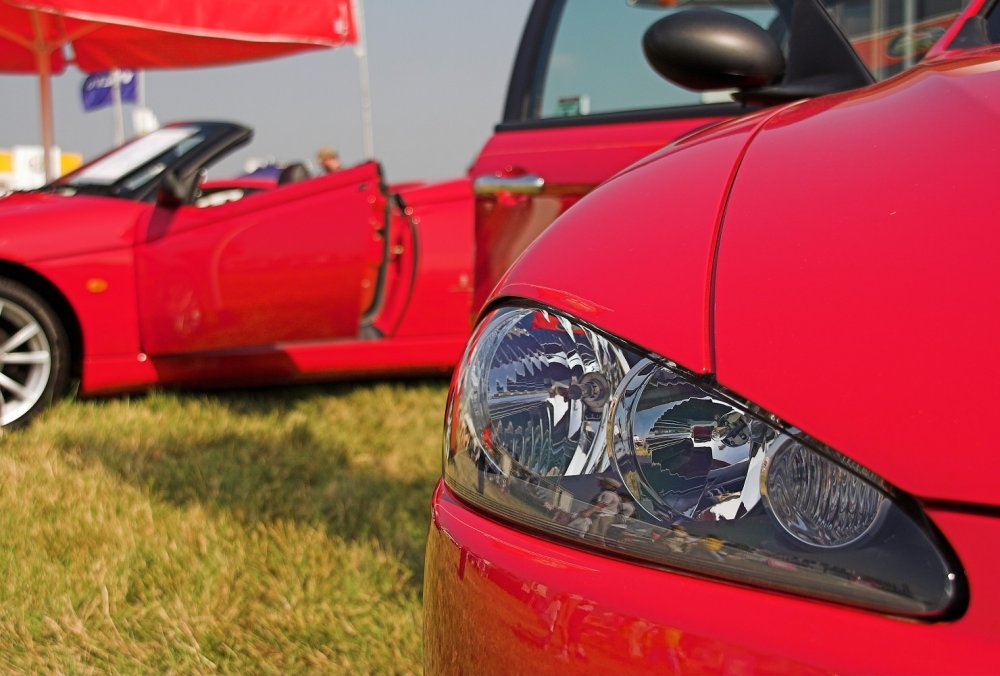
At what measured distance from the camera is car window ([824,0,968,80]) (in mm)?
2178

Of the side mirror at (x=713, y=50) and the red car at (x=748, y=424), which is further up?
the side mirror at (x=713, y=50)

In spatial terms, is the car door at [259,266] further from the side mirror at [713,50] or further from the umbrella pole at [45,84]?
the umbrella pole at [45,84]

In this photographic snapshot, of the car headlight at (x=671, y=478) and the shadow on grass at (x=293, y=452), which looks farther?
the shadow on grass at (x=293, y=452)

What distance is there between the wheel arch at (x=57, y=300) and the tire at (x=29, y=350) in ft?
0.14

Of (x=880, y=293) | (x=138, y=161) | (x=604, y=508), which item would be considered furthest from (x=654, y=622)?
(x=138, y=161)

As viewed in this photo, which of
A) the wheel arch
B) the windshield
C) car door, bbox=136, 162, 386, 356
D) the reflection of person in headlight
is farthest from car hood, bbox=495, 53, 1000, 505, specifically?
the windshield

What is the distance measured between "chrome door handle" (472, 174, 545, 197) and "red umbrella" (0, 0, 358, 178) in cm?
415

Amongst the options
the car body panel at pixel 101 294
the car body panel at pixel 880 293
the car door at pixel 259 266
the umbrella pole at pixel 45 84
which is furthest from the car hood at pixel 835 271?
the umbrella pole at pixel 45 84

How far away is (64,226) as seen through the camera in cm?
409

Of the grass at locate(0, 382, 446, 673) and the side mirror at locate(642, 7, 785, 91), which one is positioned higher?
the side mirror at locate(642, 7, 785, 91)

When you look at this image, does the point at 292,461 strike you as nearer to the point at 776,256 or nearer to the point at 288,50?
the point at 776,256

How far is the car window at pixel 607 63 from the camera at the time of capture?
2535 mm

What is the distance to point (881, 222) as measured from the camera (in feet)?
2.99

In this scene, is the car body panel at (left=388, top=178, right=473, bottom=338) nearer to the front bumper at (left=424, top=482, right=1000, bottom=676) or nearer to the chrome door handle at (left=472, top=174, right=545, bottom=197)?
the chrome door handle at (left=472, top=174, right=545, bottom=197)
